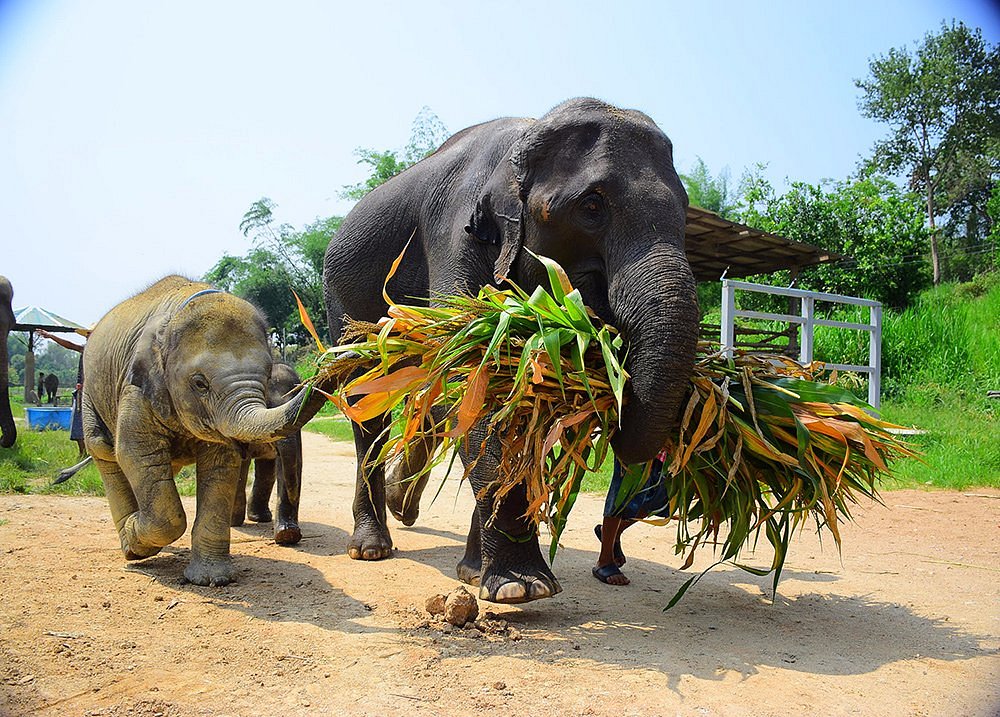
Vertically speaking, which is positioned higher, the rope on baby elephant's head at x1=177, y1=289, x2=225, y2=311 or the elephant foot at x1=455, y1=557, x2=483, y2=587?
the rope on baby elephant's head at x1=177, y1=289, x2=225, y2=311

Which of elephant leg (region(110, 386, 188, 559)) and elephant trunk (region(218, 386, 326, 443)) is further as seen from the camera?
elephant leg (region(110, 386, 188, 559))

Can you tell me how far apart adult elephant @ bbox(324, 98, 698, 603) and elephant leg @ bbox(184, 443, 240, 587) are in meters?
1.41

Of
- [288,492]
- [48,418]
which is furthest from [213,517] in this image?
[48,418]

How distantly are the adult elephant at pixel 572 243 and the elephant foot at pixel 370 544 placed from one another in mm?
988

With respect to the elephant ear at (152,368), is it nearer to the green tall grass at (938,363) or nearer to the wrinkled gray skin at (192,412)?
the wrinkled gray skin at (192,412)

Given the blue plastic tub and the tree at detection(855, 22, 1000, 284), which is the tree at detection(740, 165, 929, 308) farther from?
the blue plastic tub

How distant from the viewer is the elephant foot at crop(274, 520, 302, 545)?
6051 millimetres

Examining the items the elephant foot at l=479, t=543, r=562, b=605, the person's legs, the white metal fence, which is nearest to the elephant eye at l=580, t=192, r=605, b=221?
the elephant foot at l=479, t=543, r=562, b=605

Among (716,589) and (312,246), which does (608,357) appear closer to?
(716,589)

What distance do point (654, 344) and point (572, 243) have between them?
83 centimetres

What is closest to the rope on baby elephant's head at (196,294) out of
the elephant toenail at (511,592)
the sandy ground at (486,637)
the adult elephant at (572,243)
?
the adult elephant at (572,243)

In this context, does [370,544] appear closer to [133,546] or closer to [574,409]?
[133,546]

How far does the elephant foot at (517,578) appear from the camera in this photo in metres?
4.02

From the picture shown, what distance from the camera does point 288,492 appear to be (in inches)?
242
